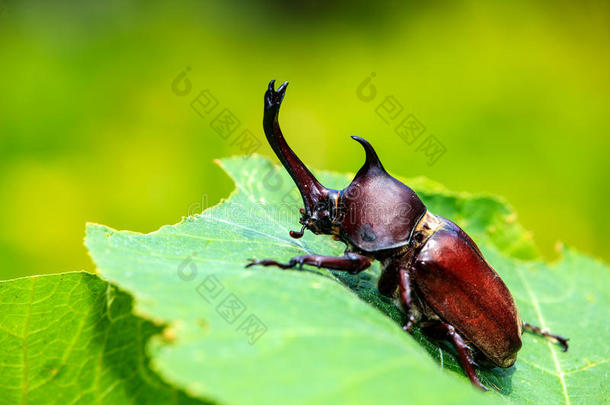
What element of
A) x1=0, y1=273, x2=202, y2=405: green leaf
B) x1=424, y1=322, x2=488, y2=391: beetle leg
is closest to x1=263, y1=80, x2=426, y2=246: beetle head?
x1=424, y1=322, x2=488, y2=391: beetle leg

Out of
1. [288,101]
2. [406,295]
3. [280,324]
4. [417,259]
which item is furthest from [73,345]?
[288,101]

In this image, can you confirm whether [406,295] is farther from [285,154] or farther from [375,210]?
[285,154]

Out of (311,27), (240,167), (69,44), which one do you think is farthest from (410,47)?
(240,167)

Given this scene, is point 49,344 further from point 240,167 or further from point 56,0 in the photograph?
point 56,0

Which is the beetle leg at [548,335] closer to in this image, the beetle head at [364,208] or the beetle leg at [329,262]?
the beetle head at [364,208]

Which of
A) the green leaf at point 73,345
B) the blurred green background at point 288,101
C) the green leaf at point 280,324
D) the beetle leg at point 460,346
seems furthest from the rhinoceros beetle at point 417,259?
the blurred green background at point 288,101

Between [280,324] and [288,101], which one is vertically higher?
[288,101]
